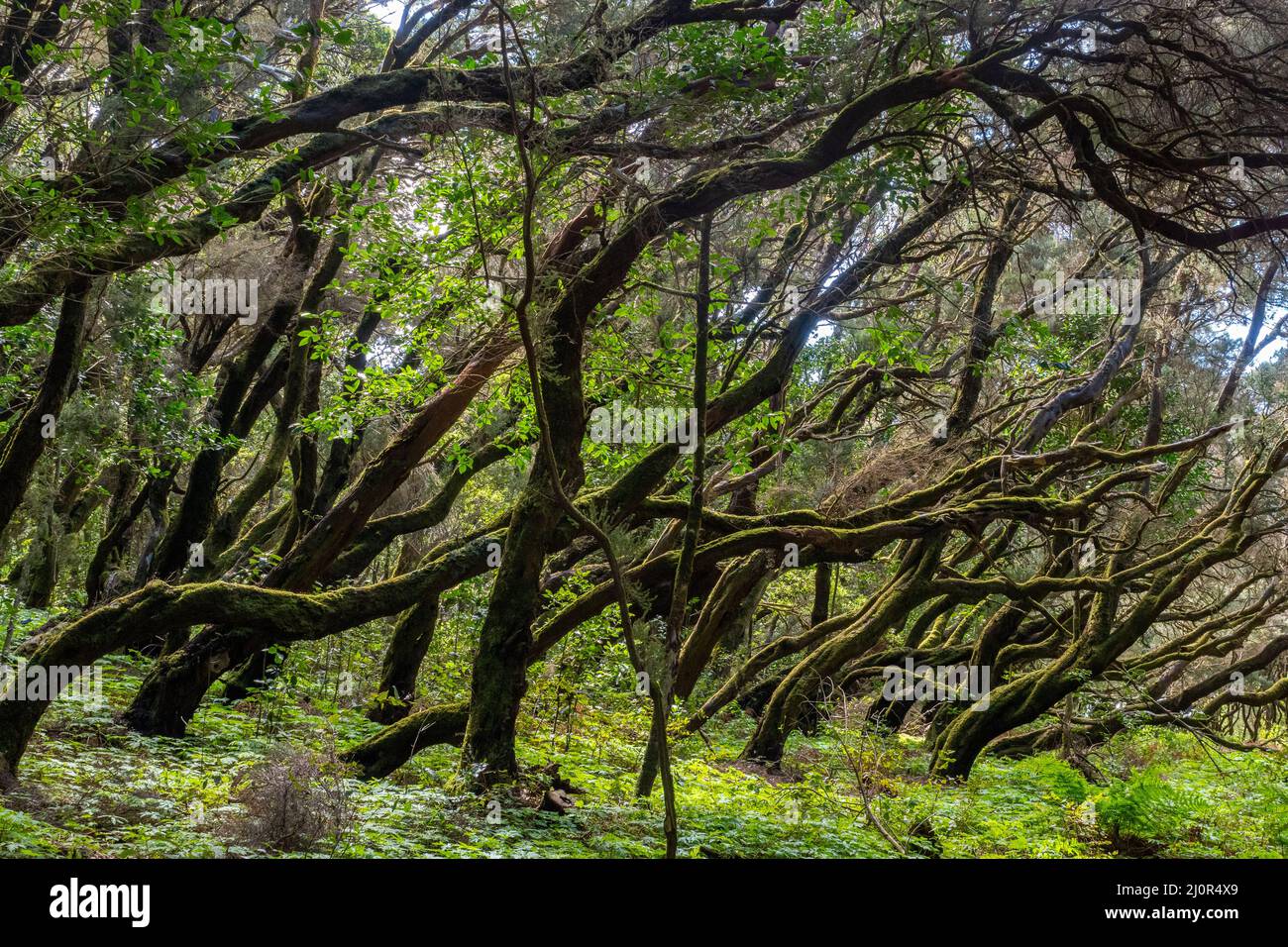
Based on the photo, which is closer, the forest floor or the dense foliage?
the forest floor

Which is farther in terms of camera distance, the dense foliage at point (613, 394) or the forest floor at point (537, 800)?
the dense foliage at point (613, 394)

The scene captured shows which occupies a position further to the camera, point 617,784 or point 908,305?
point 908,305

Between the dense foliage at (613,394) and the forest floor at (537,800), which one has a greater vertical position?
the dense foliage at (613,394)

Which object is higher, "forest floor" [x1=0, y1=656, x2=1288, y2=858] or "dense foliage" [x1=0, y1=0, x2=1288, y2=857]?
"dense foliage" [x1=0, y1=0, x2=1288, y2=857]

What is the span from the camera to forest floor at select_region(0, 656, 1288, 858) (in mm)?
5070

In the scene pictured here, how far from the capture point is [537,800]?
6.77m

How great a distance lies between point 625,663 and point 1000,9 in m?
7.25

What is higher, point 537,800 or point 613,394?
point 613,394

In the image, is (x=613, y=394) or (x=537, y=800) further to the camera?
(x=613, y=394)

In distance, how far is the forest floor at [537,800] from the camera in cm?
507
